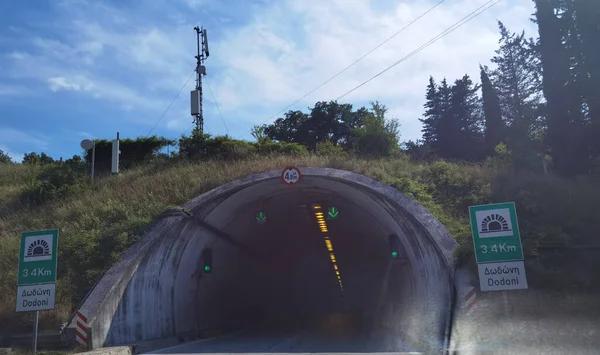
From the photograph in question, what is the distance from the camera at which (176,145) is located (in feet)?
128

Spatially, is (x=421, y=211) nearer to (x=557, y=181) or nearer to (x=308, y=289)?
(x=557, y=181)

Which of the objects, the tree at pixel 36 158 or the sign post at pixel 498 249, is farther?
the tree at pixel 36 158

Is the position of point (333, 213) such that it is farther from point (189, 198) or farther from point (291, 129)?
point (291, 129)

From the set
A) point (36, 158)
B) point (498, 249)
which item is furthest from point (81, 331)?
point (36, 158)

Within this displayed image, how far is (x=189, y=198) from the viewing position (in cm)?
2322

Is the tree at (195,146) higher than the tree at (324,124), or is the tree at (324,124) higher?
the tree at (324,124)

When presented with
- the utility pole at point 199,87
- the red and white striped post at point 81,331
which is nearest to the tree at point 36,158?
the utility pole at point 199,87

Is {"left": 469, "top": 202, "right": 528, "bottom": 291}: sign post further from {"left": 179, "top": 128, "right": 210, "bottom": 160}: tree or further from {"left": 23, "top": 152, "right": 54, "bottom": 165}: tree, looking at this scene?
{"left": 23, "top": 152, "right": 54, "bottom": 165}: tree

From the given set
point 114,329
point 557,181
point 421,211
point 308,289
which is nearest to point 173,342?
point 114,329

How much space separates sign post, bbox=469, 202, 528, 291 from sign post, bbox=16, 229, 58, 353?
9584 millimetres

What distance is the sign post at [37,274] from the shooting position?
12094 mm

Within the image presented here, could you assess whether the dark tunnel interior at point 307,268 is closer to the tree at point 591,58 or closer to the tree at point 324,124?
the tree at point 591,58

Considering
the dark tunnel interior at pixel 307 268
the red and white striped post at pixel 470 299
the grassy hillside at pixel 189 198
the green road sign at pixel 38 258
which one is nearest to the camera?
the green road sign at pixel 38 258

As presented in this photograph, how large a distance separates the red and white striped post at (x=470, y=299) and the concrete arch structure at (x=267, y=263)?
93 centimetres
